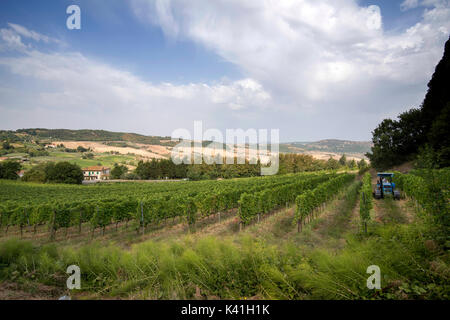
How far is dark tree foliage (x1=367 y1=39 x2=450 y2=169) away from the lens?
29.0 meters

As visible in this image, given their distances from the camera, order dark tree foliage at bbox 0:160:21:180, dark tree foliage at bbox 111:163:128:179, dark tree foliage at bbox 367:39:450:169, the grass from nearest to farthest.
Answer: the grass < dark tree foliage at bbox 367:39:450:169 < dark tree foliage at bbox 0:160:21:180 < dark tree foliage at bbox 111:163:128:179

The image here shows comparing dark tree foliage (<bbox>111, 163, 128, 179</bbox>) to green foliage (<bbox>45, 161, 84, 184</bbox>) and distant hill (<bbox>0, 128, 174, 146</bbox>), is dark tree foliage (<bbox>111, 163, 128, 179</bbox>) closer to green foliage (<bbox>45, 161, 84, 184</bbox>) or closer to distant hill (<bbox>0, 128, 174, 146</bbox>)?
green foliage (<bbox>45, 161, 84, 184</bbox>)

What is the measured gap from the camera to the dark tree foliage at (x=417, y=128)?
95.0ft

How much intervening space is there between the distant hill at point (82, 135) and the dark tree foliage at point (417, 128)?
146 metres

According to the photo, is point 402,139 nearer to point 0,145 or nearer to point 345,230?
point 345,230

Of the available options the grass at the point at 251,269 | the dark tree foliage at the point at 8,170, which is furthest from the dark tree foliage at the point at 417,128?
the dark tree foliage at the point at 8,170

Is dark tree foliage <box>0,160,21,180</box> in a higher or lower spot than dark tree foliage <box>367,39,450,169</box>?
lower

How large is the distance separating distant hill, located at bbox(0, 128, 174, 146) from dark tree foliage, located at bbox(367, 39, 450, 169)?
479 feet
